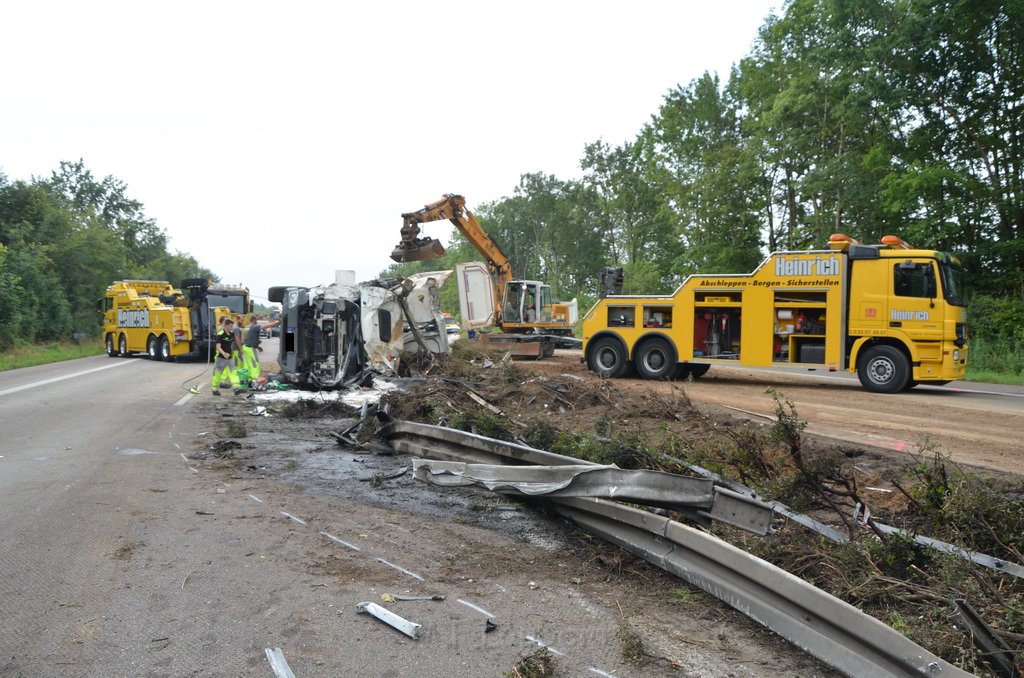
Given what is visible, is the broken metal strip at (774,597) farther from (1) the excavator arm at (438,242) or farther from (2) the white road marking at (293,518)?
(1) the excavator arm at (438,242)

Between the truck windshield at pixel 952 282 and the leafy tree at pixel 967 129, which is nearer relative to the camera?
the truck windshield at pixel 952 282

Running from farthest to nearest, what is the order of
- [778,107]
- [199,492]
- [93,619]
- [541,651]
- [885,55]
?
[778,107], [885,55], [199,492], [93,619], [541,651]

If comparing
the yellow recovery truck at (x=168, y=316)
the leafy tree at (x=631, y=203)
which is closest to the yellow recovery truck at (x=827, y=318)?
the yellow recovery truck at (x=168, y=316)

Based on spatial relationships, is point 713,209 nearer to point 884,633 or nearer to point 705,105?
point 705,105

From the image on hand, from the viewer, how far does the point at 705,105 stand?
39750 mm

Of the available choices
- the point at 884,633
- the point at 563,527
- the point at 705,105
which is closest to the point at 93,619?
the point at 563,527

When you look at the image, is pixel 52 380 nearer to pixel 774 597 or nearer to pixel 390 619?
pixel 390 619

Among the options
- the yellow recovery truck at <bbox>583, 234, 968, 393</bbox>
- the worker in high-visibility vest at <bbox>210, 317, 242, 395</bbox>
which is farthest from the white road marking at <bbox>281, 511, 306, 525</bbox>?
the yellow recovery truck at <bbox>583, 234, 968, 393</bbox>

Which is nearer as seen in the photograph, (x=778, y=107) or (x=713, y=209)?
(x=778, y=107)

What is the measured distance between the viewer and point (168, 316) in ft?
80.7

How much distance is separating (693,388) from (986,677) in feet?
40.3

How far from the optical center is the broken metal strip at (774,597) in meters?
2.80

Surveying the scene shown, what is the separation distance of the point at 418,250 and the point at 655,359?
775 centimetres

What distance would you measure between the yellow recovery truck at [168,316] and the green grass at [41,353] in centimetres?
205
